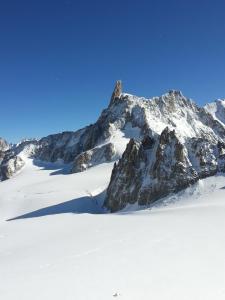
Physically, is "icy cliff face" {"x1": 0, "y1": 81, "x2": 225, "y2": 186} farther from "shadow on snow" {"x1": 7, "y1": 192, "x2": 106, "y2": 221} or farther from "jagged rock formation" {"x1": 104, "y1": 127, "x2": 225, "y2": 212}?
"jagged rock formation" {"x1": 104, "y1": 127, "x2": 225, "y2": 212}

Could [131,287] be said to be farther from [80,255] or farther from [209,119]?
[209,119]

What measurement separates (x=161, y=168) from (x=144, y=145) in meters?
7.83

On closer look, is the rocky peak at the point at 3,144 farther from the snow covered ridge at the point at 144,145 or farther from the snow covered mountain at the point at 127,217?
the snow covered mountain at the point at 127,217

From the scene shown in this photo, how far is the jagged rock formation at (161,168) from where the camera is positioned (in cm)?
3875

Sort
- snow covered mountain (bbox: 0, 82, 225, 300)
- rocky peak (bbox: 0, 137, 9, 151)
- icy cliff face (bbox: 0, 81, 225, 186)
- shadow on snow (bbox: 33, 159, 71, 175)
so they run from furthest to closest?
1. rocky peak (bbox: 0, 137, 9, 151)
2. shadow on snow (bbox: 33, 159, 71, 175)
3. icy cliff face (bbox: 0, 81, 225, 186)
4. snow covered mountain (bbox: 0, 82, 225, 300)

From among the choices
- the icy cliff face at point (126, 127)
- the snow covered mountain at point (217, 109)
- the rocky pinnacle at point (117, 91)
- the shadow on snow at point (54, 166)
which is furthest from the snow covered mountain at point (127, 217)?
the snow covered mountain at point (217, 109)

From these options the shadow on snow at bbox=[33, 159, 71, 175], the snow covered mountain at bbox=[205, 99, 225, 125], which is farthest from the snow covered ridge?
the shadow on snow at bbox=[33, 159, 71, 175]

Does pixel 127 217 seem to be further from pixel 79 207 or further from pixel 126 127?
pixel 126 127

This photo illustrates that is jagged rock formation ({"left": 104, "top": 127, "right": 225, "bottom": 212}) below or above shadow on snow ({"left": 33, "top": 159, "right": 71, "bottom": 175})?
below

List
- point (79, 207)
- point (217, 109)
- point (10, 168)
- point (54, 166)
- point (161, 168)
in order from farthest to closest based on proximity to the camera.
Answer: point (217, 109) < point (54, 166) < point (10, 168) < point (79, 207) < point (161, 168)

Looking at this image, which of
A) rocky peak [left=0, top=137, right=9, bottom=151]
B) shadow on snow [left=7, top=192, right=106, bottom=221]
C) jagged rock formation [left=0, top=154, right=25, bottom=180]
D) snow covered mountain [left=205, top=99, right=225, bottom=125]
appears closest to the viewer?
shadow on snow [left=7, top=192, right=106, bottom=221]

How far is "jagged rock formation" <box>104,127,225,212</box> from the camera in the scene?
Result: 1526 inches

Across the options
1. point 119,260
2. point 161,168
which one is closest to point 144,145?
point 161,168

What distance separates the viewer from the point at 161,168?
4144cm
